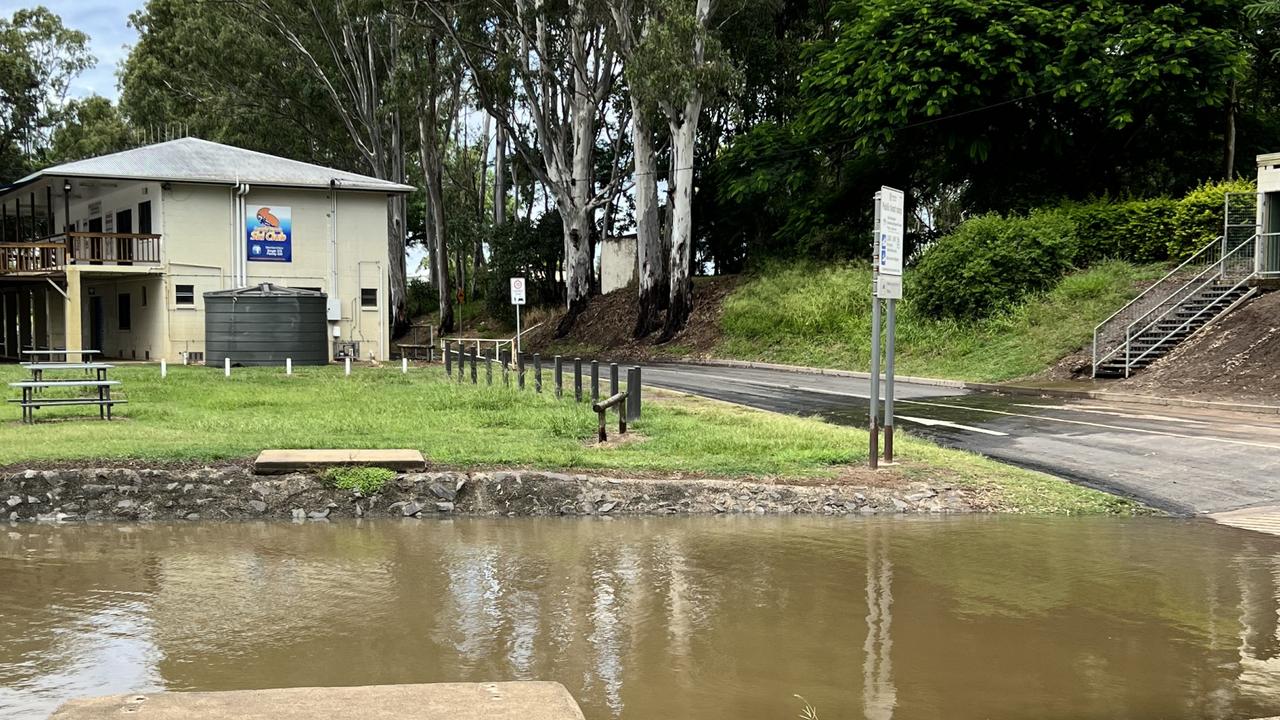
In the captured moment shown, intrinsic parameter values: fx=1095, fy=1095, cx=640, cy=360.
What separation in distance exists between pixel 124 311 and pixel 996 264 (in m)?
27.4

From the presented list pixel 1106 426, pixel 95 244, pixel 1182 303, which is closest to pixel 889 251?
pixel 1106 426

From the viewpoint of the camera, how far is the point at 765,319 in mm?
36875

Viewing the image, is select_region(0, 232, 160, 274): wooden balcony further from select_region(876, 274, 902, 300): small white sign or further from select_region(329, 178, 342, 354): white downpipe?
select_region(876, 274, 902, 300): small white sign

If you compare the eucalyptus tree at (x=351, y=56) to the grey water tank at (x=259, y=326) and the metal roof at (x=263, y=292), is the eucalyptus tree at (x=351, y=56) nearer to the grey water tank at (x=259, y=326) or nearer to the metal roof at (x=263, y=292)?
the metal roof at (x=263, y=292)

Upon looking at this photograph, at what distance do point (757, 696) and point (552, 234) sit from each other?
1868 inches

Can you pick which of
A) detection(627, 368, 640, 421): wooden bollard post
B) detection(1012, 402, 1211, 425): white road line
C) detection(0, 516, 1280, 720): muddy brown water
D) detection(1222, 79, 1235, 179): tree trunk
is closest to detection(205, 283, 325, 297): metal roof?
detection(627, 368, 640, 421): wooden bollard post

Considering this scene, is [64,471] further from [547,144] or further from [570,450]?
[547,144]

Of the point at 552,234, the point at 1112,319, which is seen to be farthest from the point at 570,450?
the point at 552,234

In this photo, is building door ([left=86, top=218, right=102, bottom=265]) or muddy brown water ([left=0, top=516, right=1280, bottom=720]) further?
building door ([left=86, top=218, right=102, bottom=265])

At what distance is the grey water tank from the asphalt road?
12028mm

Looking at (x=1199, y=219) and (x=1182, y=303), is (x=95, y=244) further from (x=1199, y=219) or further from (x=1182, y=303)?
(x=1199, y=219)

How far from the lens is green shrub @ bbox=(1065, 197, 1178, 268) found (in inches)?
1171

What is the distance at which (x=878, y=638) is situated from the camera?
21.0ft

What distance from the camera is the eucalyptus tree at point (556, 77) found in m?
39.2
